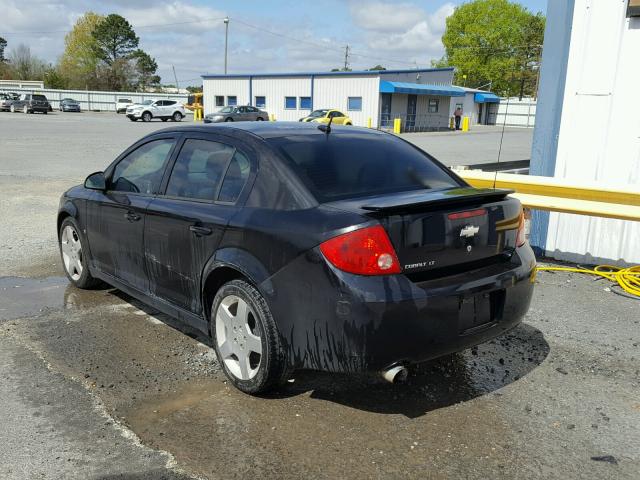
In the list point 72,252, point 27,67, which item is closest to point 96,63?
point 27,67

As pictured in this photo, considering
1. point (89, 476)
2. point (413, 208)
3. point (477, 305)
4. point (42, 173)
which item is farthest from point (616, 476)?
point (42, 173)

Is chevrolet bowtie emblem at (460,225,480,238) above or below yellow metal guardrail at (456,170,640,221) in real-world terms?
above

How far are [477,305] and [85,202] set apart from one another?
3552 mm

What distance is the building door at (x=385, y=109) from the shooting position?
156 ft

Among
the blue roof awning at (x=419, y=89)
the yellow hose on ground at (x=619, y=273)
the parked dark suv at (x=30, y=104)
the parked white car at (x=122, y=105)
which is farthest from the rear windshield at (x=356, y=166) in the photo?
the parked white car at (x=122, y=105)

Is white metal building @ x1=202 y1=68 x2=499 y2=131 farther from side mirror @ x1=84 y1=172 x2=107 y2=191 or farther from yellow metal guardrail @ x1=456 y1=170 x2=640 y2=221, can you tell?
side mirror @ x1=84 y1=172 x2=107 y2=191

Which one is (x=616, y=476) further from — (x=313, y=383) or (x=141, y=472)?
(x=141, y=472)

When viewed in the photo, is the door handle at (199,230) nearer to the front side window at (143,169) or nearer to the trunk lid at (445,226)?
the front side window at (143,169)

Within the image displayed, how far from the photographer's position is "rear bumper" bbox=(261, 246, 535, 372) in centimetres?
300

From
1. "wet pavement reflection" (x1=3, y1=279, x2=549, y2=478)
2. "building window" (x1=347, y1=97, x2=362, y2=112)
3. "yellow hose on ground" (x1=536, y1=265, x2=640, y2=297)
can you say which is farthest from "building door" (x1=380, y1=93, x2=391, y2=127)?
"wet pavement reflection" (x1=3, y1=279, x2=549, y2=478)

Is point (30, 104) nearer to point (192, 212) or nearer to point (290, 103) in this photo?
point (290, 103)

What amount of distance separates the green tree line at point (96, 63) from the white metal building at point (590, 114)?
305 ft

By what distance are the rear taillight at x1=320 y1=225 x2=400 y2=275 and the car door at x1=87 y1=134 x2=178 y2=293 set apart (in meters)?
1.90

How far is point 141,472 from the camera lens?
2857 millimetres
